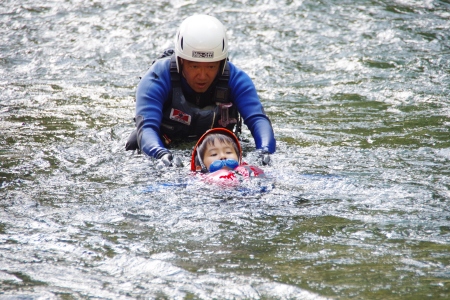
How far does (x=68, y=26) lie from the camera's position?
12.6 metres

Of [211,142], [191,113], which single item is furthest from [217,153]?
[191,113]

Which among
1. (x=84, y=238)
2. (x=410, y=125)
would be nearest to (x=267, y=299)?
(x=84, y=238)

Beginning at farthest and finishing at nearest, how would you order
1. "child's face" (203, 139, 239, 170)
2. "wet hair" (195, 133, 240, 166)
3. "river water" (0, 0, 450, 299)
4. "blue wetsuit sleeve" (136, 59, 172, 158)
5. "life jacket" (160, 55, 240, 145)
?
"life jacket" (160, 55, 240, 145) → "blue wetsuit sleeve" (136, 59, 172, 158) → "wet hair" (195, 133, 240, 166) → "child's face" (203, 139, 239, 170) → "river water" (0, 0, 450, 299)

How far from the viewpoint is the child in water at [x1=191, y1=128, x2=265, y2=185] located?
16.5ft

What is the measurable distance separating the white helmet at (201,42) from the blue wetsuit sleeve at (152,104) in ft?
1.00

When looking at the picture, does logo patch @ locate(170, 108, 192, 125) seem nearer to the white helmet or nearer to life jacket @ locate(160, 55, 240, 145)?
life jacket @ locate(160, 55, 240, 145)

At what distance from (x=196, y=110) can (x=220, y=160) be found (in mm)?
1157

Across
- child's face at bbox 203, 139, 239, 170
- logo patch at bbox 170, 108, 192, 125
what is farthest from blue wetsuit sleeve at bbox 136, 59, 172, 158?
child's face at bbox 203, 139, 239, 170

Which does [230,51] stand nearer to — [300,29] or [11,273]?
[300,29]

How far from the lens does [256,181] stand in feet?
16.7

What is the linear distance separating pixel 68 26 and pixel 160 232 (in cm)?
966

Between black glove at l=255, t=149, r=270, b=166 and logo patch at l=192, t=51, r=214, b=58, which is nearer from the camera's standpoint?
black glove at l=255, t=149, r=270, b=166

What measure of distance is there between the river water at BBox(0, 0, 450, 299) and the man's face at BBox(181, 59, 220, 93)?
0.77m

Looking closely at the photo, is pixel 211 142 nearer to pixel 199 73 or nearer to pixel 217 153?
pixel 217 153
